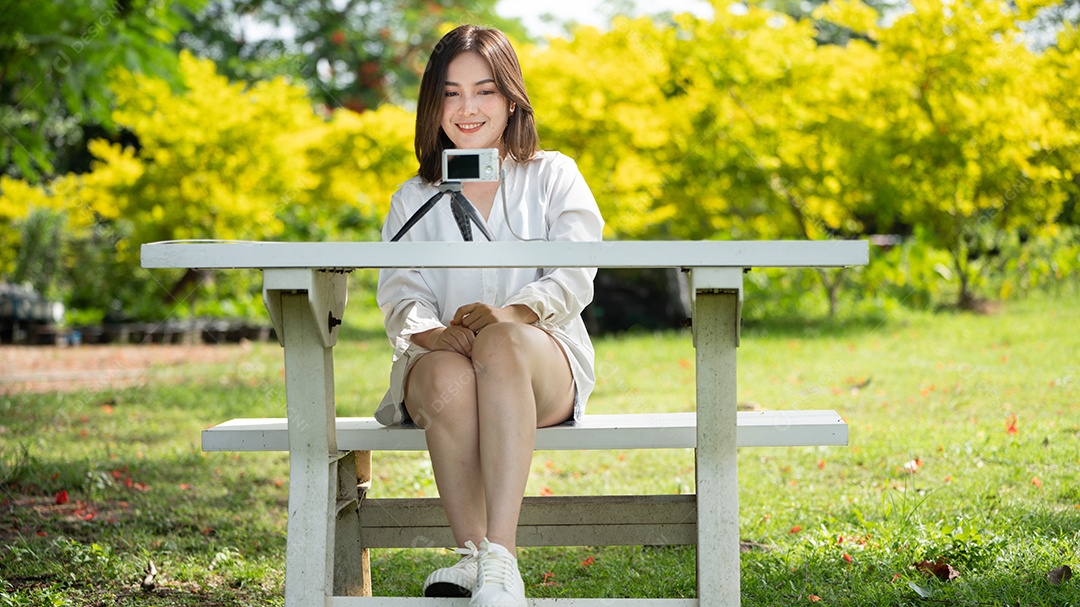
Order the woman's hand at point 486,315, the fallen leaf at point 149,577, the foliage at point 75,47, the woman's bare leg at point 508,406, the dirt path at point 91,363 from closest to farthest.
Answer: the woman's bare leg at point 508,406 < the woman's hand at point 486,315 < the fallen leaf at point 149,577 < the foliage at point 75,47 < the dirt path at point 91,363

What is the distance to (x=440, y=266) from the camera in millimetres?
1606

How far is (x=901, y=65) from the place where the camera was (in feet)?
24.1

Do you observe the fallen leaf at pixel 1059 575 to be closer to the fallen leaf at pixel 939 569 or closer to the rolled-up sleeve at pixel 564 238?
the fallen leaf at pixel 939 569

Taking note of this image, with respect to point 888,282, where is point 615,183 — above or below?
above

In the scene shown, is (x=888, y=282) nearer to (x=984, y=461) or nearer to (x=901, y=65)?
(x=901, y=65)

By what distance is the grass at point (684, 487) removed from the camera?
2.26 metres

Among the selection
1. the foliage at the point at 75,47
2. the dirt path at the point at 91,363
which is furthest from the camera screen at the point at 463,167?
the dirt path at the point at 91,363

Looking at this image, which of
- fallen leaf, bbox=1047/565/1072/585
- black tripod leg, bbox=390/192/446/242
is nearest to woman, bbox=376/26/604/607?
black tripod leg, bbox=390/192/446/242

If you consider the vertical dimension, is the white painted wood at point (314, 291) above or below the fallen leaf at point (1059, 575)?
above

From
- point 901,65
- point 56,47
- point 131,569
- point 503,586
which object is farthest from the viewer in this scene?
point 901,65

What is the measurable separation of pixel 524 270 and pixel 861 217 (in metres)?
6.99

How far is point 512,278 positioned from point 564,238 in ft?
0.44

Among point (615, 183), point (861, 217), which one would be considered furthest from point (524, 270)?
point (861, 217)

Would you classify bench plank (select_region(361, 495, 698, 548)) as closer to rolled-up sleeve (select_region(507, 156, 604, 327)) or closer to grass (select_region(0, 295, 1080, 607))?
grass (select_region(0, 295, 1080, 607))
